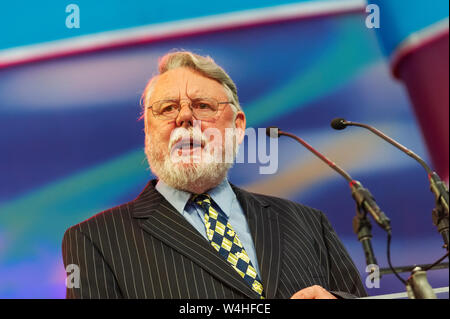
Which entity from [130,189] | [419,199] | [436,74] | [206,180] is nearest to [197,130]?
[206,180]

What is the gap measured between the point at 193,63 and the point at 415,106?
135 centimetres

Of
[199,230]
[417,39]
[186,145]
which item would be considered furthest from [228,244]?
[417,39]

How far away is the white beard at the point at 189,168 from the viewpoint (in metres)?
2.19

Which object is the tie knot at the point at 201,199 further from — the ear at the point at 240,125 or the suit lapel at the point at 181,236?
the ear at the point at 240,125

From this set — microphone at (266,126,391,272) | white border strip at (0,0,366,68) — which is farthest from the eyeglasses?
microphone at (266,126,391,272)

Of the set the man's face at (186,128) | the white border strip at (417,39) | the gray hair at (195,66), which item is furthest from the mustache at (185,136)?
the white border strip at (417,39)

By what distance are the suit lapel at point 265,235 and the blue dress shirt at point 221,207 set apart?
3 cm

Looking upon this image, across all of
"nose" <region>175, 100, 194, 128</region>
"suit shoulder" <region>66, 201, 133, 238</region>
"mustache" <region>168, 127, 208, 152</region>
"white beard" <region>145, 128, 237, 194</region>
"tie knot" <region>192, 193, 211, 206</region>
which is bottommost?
"suit shoulder" <region>66, 201, 133, 238</region>

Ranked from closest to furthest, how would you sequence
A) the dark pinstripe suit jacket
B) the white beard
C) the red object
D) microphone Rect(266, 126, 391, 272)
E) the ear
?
microphone Rect(266, 126, 391, 272) < the dark pinstripe suit jacket < the white beard < the ear < the red object

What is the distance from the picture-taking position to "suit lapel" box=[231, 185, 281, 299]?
1902mm

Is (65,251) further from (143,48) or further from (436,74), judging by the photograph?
(436,74)

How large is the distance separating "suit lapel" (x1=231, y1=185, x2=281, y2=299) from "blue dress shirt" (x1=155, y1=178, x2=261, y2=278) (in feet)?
0.11

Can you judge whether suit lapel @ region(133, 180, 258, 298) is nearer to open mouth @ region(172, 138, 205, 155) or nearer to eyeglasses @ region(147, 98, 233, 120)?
open mouth @ region(172, 138, 205, 155)

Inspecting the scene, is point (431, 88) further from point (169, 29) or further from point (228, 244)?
point (228, 244)
